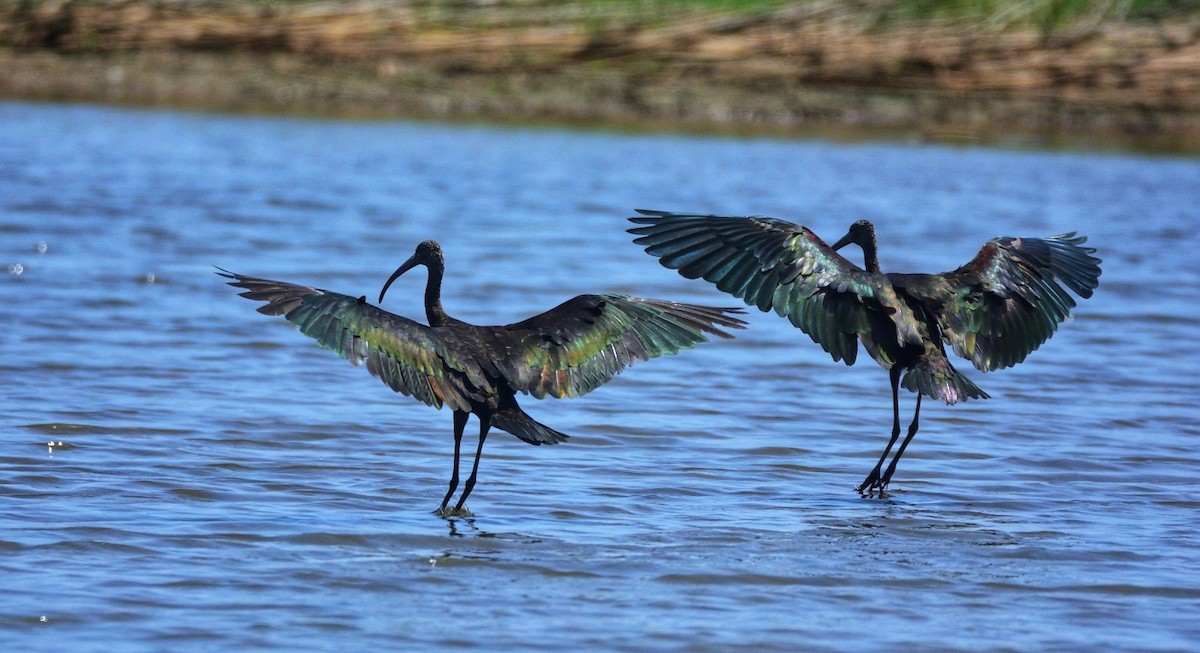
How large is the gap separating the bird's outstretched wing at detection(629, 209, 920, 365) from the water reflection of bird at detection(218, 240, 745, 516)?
0.23 m

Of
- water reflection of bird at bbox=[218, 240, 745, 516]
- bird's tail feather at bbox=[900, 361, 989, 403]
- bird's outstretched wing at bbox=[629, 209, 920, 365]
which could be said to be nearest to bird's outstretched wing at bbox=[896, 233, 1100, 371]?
bird's tail feather at bbox=[900, 361, 989, 403]

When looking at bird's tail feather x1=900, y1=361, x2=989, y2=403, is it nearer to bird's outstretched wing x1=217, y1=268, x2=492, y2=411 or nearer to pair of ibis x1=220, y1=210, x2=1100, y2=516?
pair of ibis x1=220, y1=210, x2=1100, y2=516

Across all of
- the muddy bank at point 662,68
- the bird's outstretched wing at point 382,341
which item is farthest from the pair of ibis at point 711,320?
the muddy bank at point 662,68

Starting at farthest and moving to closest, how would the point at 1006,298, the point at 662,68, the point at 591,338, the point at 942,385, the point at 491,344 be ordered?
the point at 662,68
the point at 1006,298
the point at 942,385
the point at 591,338
the point at 491,344

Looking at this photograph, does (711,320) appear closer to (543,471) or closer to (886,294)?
(886,294)

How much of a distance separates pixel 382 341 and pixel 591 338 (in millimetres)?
891

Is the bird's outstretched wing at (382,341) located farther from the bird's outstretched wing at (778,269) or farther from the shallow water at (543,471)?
the bird's outstretched wing at (778,269)

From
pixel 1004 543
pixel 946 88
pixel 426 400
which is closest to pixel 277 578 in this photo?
pixel 426 400

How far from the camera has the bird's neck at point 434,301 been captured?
707 cm

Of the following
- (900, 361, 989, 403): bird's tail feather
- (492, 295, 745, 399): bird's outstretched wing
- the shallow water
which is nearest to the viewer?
the shallow water

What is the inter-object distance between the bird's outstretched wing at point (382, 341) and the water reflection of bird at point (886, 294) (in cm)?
105

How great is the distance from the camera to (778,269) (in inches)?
292

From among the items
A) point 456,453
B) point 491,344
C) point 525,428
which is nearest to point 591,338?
point 491,344

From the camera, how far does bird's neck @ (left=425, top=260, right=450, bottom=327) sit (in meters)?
7.07
